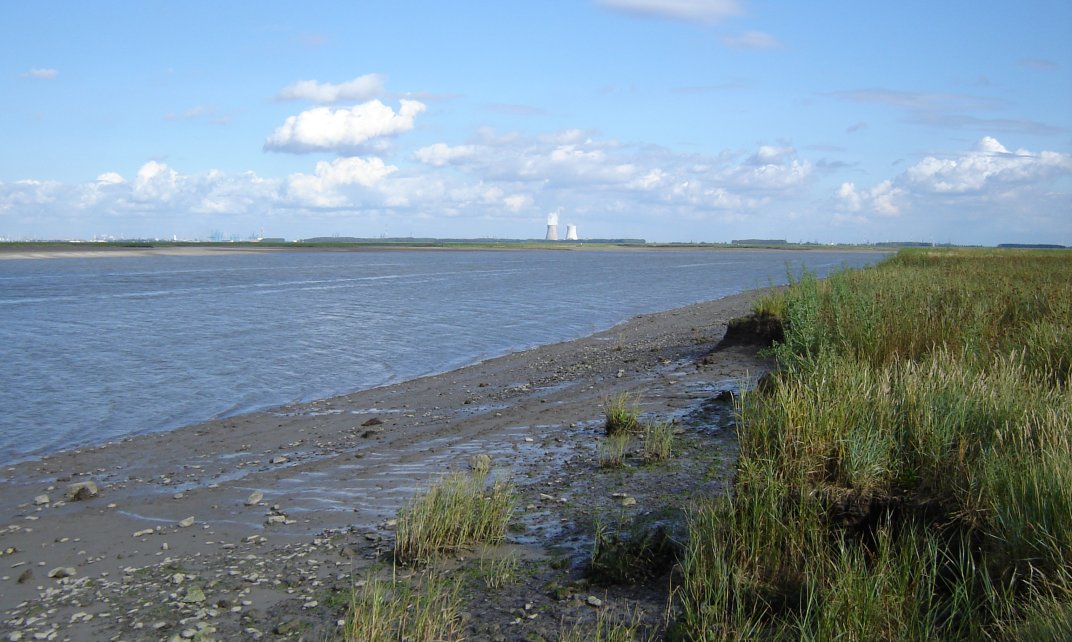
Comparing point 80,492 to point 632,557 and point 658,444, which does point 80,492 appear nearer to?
point 658,444

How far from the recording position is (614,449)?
11406 millimetres

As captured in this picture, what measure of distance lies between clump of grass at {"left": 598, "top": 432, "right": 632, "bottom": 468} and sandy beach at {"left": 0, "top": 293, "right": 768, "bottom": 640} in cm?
21

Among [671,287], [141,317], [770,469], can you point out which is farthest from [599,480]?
[671,287]

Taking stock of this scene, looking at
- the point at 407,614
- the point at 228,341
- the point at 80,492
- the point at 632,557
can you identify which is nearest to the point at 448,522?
the point at 407,614

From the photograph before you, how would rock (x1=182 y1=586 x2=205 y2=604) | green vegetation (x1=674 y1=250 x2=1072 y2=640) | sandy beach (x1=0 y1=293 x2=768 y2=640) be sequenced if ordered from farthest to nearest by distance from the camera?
rock (x1=182 y1=586 x2=205 y2=604) < sandy beach (x1=0 y1=293 x2=768 y2=640) < green vegetation (x1=674 y1=250 x2=1072 y2=640)

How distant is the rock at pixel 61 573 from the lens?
8.29 meters

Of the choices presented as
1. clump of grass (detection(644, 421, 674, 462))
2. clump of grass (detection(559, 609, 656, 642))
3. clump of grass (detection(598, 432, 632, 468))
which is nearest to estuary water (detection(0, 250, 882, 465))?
clump of grass (detection(598, 432, 632, 468))

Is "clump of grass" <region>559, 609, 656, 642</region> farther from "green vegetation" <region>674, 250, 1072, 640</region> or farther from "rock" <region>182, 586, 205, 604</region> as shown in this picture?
"rock" <region>182, 586, 205, 604</region>

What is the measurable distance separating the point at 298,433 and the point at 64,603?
7407 millimetres

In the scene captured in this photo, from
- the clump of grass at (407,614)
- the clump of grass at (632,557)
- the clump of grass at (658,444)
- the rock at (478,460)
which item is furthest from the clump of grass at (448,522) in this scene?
the clump of grass at (658,444)

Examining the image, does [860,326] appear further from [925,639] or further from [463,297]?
[463,297]

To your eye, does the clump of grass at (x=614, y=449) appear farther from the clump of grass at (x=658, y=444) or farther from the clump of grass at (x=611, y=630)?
the clump of grass at (x=611, y=630)

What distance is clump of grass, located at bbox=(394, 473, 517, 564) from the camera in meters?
7.80

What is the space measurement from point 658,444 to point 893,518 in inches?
171
